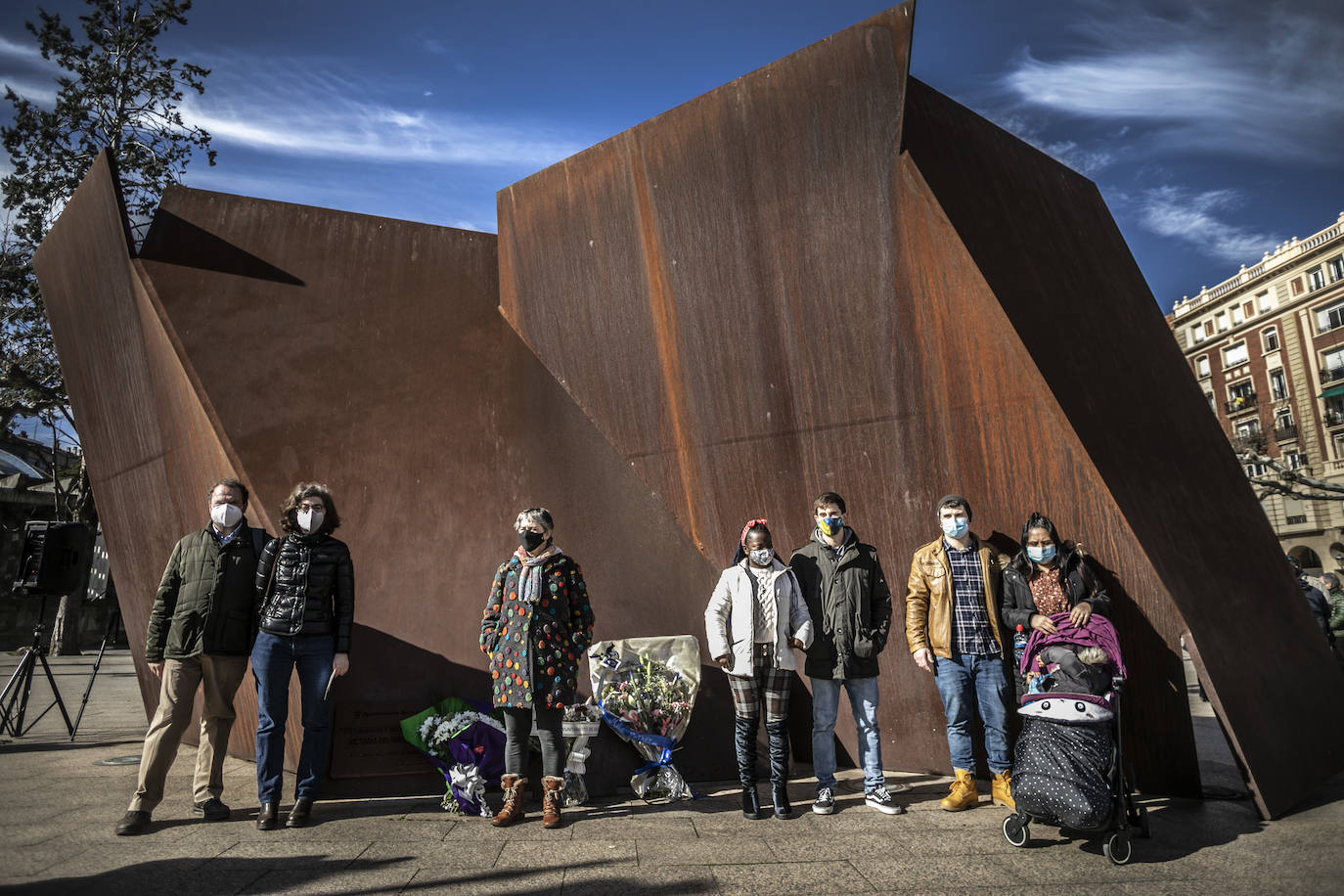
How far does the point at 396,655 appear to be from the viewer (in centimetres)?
504

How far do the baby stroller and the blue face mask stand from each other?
450 mm

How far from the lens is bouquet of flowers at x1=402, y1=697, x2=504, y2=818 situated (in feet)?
13.8

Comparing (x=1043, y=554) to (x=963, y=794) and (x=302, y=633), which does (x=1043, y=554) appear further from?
(x=302, y=633)

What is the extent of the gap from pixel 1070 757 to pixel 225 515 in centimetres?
422

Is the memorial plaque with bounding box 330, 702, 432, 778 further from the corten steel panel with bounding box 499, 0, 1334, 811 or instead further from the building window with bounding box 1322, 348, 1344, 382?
the building window with bounding box 1322, 348, 1344, 382

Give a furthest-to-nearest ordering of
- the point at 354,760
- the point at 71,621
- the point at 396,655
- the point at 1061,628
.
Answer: the point at 71,621 < the point at 396,655 < the point at 354,760 < the point at 1061,628

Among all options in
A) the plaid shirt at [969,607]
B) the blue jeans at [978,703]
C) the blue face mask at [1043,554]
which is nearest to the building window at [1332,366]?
the blue face mask at [1043,554]

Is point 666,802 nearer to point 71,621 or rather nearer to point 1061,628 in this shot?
point 1061,628

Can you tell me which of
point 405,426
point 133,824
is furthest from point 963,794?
point 405,426

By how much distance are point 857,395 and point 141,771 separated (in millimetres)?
4388

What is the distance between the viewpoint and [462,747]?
4398 mm

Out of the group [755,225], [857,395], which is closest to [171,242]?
[755,225]

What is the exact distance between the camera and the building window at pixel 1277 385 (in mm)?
32344

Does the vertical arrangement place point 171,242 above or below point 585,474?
above
